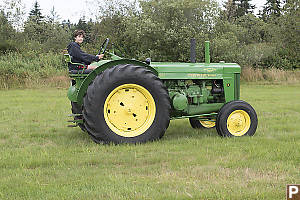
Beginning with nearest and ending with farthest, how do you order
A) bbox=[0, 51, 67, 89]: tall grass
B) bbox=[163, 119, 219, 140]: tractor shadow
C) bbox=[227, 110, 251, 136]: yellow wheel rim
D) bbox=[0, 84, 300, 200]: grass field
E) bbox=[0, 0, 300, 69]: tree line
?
bbox=[0, 84, 300, 200]: grass field
bbox=[227, 110, 251, 136]: yellow wheel rim
bbox=[163, 119, 219, 140]: tractor shadow
bbox=[0, 51, 67, 89]: tall grass
bbox=[0, 0, 300, 69]: tree line

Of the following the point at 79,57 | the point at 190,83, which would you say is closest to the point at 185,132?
the point at 190,83

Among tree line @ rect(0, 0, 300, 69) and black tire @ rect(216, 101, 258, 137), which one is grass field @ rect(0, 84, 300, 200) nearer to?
black tire @ rect(216, 101, 258, 137)

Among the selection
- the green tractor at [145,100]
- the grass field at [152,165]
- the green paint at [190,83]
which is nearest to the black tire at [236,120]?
the green tractor at [145,100]

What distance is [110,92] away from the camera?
18.3ft

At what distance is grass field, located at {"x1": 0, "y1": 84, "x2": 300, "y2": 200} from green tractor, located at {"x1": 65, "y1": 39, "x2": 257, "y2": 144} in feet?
0.94

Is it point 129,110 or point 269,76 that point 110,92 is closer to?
point 129,110

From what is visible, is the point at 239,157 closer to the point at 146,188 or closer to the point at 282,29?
the point at 146,188

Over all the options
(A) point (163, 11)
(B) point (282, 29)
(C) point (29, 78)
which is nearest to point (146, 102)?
(C) point (29, 78)

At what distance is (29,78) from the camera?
55.9ft

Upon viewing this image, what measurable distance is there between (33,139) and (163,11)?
673 inches

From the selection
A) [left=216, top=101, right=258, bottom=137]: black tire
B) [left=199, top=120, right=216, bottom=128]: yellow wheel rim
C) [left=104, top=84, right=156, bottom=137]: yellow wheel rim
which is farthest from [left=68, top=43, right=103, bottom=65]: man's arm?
[left=199, top=120, right=216, bottom=128]: yellow wheel rim

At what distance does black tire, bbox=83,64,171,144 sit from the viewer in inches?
216

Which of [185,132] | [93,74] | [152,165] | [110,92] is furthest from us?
[185,132]

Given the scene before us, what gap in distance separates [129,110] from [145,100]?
0.29 meters
